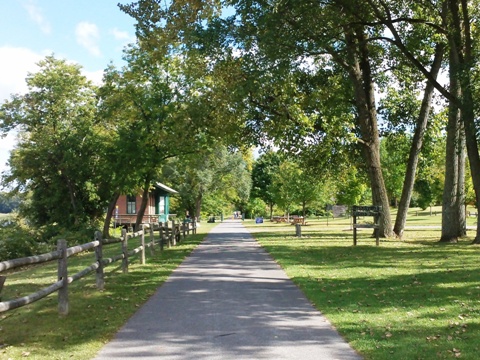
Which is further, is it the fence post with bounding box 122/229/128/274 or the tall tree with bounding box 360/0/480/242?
the tall tree with bounding box 360/0/480/242

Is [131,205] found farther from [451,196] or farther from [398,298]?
[398,298]

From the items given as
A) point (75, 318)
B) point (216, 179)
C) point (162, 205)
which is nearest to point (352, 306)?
point (75, 318)

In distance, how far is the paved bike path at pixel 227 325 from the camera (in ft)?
19.0

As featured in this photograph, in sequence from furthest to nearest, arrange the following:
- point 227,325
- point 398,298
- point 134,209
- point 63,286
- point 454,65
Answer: point 134,209, point 454,65, point 398,298, point 63,286, point 227,325

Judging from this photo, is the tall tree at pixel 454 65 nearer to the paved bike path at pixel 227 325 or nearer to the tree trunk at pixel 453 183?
the tree trunk at pixel 453 183

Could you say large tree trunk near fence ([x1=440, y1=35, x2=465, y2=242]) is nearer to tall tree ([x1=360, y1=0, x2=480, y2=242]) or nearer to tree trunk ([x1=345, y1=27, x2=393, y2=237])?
tall tree ([x1=360, y1=0, x2=480, y2=242])

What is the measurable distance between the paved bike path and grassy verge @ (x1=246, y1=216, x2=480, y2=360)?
40 cm

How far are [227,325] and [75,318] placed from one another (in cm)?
240

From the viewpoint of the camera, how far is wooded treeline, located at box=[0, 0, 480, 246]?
16328 millimetres

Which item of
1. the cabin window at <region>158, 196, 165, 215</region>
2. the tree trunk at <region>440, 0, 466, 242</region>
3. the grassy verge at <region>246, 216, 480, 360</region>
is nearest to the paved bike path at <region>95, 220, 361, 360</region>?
the grassy verge at <region>246, 216, 480, 360</region>

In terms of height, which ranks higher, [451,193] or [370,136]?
[370,136]

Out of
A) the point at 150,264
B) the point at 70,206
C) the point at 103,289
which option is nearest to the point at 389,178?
the point at 70,206

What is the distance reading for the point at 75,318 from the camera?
7.81 metres

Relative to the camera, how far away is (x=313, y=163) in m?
28.7
